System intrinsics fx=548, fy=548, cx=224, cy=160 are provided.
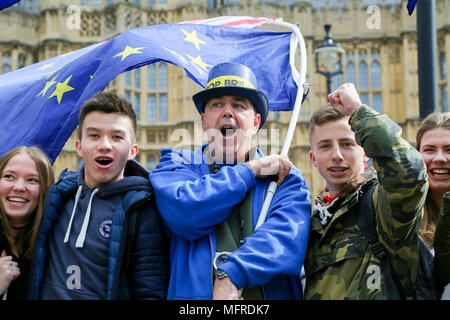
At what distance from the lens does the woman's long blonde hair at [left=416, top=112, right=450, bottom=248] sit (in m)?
2.38

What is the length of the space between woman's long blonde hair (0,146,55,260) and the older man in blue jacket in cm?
57

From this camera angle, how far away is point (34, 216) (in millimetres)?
2598

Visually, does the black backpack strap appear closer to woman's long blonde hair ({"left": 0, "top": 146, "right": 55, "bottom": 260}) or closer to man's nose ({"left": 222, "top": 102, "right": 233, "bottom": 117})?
man's nose ({"left": 222, "top": 102, "right": 233, "bottom": 117})

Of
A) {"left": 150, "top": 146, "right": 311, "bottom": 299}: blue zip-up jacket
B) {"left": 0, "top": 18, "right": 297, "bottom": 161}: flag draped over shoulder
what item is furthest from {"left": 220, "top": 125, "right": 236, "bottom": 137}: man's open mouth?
{"left": 0, "top": 18, "right": 297, "bottom": 161}: flag draped over shoulder

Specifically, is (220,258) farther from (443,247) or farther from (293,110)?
(293,110)

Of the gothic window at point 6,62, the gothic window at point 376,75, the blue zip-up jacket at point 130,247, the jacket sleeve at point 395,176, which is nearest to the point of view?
the jacket sleeve at point 395,176

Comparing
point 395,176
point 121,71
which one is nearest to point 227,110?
point 395,176

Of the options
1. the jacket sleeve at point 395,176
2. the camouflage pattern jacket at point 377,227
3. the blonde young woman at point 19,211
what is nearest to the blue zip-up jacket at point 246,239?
the camouflage pattern jacket at point 377,227

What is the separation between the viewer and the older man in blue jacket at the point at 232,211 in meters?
2.10

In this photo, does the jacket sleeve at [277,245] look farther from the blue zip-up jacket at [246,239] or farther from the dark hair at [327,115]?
the dark hair at [327,115]

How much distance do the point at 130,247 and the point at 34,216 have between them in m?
0.61

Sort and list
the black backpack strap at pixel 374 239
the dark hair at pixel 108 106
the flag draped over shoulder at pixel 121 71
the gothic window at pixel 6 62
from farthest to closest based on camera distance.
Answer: the gothic window at pixel 6 62, the flag draped over shoulder at pixel 121 71, the dark hair at pixel 108 106, the black backpack strap at pixel 374 239

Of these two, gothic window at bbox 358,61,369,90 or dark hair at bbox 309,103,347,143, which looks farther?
gothic window at bbox 358,61,369,90
